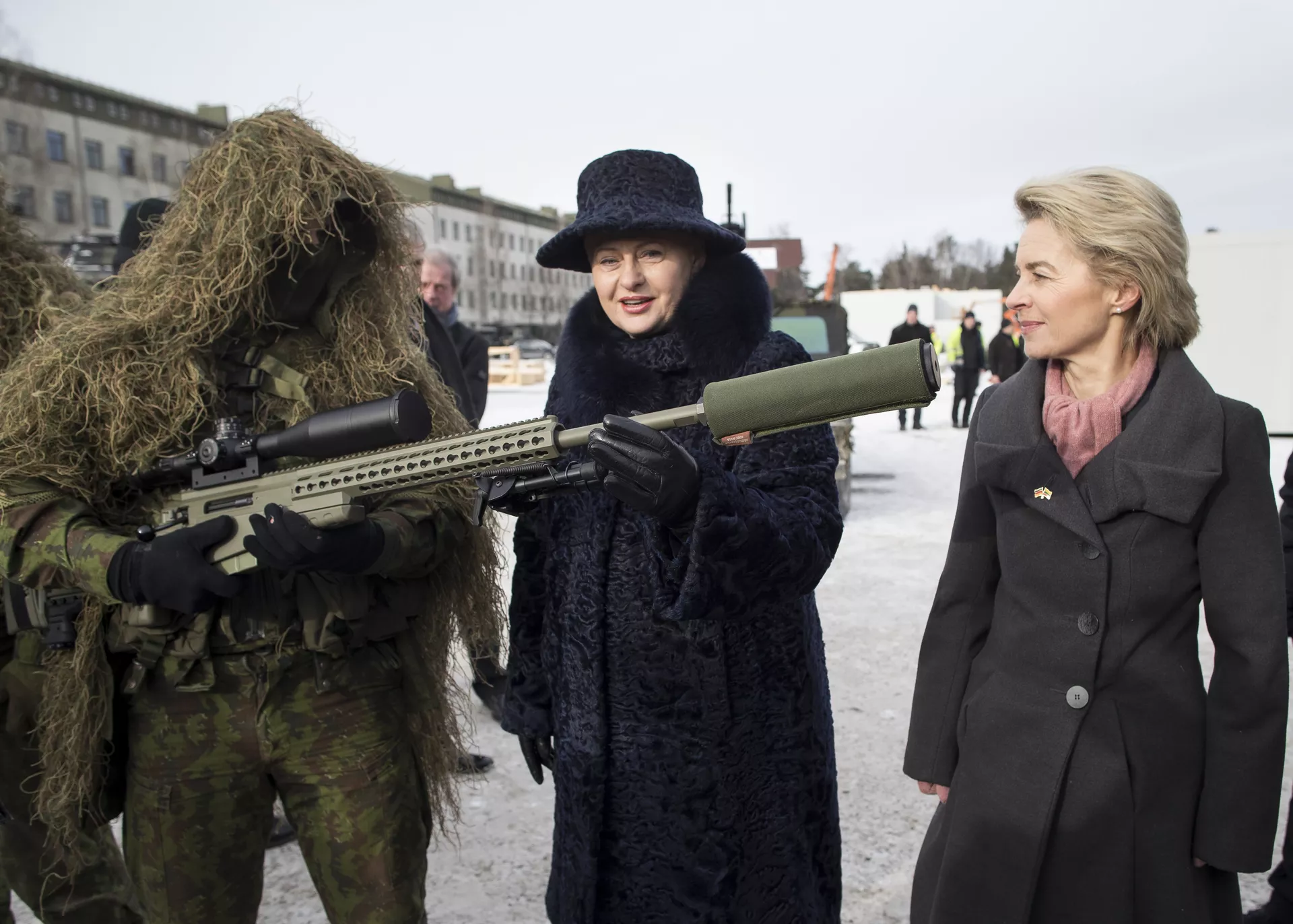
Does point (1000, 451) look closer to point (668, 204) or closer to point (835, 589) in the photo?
point (668, 204)

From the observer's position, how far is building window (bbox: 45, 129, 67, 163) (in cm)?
4244

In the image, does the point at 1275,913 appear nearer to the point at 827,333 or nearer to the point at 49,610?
the point at 49,610

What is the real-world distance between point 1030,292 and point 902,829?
2295mm

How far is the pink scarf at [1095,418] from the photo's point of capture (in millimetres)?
1751

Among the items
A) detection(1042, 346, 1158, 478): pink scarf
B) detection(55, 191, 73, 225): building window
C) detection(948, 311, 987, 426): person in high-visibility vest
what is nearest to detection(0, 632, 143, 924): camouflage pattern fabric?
detection(1042, 346, 1158, 478): pink scarf

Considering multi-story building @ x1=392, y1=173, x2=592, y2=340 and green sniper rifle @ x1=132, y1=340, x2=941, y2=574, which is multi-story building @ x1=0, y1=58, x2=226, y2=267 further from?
green sniper rifle @ x1=132, y1=340, x2=941, y2=574

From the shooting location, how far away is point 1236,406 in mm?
1700

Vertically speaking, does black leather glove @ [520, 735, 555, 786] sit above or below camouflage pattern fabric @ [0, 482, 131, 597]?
below

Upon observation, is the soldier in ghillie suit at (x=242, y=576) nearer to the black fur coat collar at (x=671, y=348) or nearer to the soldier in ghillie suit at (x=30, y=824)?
the soldier in ghillie suit at (x=30, y=824)

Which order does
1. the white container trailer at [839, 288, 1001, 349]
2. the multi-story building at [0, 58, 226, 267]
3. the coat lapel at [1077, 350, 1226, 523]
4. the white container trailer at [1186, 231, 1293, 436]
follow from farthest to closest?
1. the white container trailer at [839, 288, 1001, 349]
2. the multi-story building at [0, 58, 226, 267]
3. the white container trailer at [1186, 231, 1293, 436]
4. the coat lapel at [1077, 350, 1226, 523]

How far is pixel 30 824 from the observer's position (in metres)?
2.46

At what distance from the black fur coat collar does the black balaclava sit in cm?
67

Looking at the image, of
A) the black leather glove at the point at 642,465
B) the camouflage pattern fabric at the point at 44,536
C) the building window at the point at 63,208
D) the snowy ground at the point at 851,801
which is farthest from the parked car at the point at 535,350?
the black leather glove at the point at 642,465

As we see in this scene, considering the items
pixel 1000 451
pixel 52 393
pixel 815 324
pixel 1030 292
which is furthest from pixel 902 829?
pixel 815 324
